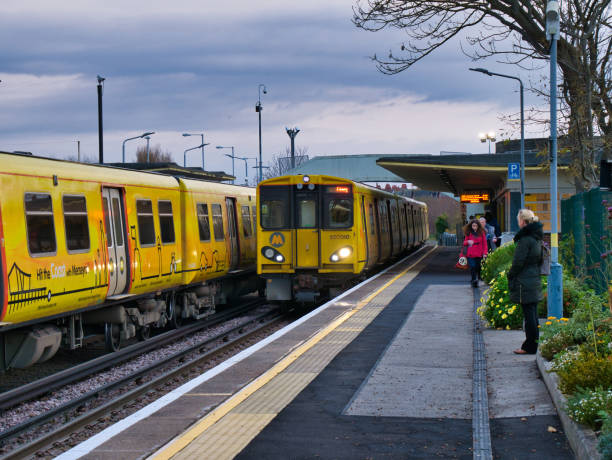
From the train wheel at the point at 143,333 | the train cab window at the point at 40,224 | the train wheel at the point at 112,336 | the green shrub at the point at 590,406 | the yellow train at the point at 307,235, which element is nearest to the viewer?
the green shrub at the point at 590,406

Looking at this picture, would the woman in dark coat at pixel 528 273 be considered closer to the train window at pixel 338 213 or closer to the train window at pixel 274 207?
the train window at pixel 338 213

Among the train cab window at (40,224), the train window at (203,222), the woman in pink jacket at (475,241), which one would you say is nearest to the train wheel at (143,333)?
the train window at (203,222)

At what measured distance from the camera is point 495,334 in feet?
38.1

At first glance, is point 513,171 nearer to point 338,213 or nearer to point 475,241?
point 475,241

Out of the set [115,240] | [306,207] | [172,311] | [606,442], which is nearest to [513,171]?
[306,207]

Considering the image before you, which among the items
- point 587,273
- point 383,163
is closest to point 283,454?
point 587,273

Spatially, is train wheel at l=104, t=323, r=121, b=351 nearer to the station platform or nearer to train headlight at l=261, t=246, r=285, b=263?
the station platform

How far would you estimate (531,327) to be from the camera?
9.58m

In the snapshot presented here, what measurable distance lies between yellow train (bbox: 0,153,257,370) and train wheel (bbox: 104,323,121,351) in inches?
0.7

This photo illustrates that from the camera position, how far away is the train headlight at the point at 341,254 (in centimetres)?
1805

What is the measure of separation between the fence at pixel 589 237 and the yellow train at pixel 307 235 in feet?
15.7

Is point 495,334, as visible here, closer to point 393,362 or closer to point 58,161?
point 393,362

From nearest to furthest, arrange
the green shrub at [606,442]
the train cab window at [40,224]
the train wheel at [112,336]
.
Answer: the green shrub at [606,442], the train cab window at [40,224], the train wheel at [112,336]

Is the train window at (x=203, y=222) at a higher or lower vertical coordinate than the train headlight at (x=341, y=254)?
higher
